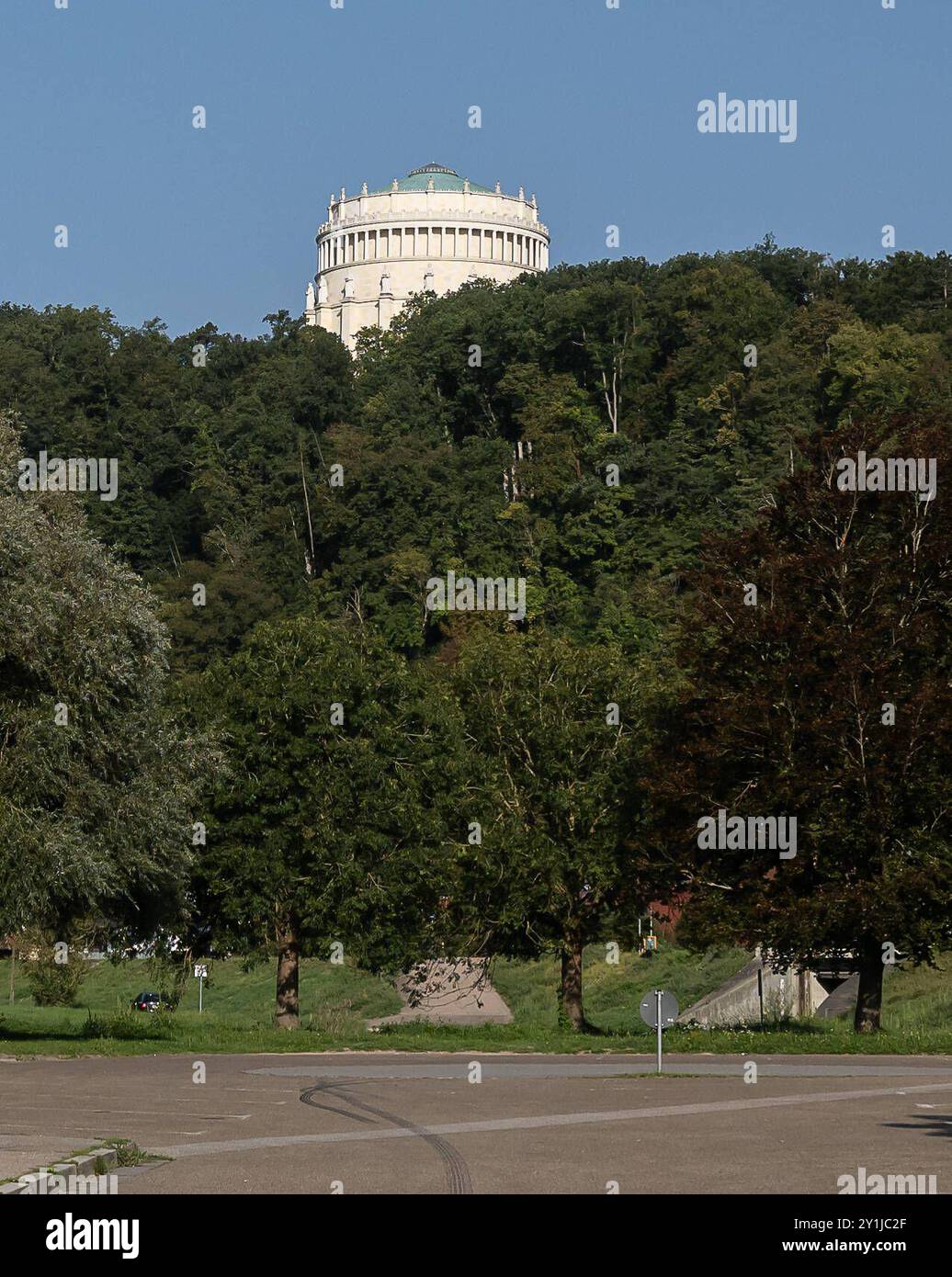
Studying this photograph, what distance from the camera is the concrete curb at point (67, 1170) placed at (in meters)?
13.1

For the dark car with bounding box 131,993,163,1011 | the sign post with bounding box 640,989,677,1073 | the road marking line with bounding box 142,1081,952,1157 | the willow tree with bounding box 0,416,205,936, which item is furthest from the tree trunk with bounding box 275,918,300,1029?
the dark car with bounding box 131,993,163,1011

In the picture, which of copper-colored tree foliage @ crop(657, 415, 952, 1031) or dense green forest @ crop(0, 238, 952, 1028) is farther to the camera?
copper-colored tree foliage @ crop(657, 415, 952, 1031)

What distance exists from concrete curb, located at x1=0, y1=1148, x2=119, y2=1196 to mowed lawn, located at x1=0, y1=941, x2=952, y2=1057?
18.1 metres

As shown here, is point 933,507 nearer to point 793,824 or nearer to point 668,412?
point 793,824

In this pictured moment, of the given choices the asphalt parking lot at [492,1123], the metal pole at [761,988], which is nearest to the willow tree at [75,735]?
the asphalt parking lot at [492,1123]

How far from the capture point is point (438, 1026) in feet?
134

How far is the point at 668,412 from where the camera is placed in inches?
5118

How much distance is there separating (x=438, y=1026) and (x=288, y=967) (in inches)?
320

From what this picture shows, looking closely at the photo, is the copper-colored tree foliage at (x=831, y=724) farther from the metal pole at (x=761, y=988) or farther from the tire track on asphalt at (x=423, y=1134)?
the tire track on asphalt at (x=423, y=1134)

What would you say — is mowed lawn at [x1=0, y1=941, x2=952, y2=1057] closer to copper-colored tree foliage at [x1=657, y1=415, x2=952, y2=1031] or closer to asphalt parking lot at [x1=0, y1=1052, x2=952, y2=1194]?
copper-colored tree foliage at [x1=657, y1=415, x2=952, y2=1031]

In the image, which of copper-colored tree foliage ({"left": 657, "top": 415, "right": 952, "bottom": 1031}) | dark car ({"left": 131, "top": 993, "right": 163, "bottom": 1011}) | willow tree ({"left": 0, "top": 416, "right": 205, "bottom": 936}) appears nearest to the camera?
willow tree ({"left": 0, "top": 416, "right": 205, "bottom": 936})

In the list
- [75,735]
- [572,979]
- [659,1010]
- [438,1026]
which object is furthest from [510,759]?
[659,1010]

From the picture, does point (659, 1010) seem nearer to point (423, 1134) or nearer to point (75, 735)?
point (423, 1134)

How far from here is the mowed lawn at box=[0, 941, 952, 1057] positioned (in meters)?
34.8
